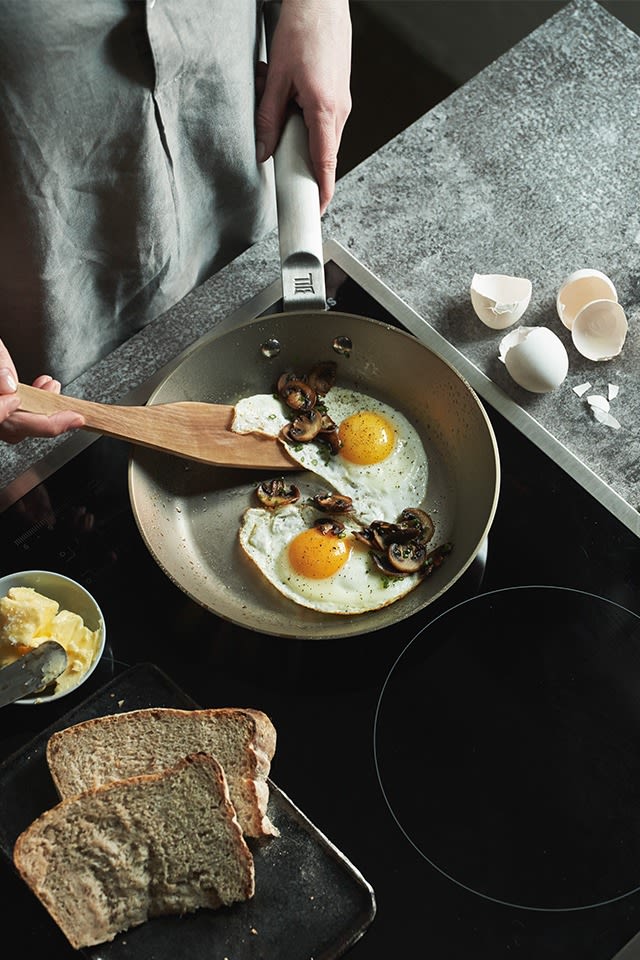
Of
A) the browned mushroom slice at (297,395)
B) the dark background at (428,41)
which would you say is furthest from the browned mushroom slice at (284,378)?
the dark background at (428,41)

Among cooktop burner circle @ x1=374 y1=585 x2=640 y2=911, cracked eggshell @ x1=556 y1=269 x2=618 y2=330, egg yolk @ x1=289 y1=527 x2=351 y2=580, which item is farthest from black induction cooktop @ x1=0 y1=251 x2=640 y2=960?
cracked eggshell @ x1=556 y1=269 x2=618 y2=330

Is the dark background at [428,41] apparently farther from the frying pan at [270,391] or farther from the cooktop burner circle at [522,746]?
the cooktop burner circle at [522,746]

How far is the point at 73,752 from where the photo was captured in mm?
1344

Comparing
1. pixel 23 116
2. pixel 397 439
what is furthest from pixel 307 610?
pixel 23 116

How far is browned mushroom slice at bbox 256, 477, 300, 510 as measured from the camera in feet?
5.33

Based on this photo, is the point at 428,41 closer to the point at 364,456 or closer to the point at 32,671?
the point at 364,456

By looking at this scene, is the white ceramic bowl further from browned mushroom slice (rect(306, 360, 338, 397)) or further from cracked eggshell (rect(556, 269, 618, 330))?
cracked eggshell (rect(556, 269, 618, 330))

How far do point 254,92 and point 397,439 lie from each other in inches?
25.3

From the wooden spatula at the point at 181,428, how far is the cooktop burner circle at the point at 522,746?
0.39 metres

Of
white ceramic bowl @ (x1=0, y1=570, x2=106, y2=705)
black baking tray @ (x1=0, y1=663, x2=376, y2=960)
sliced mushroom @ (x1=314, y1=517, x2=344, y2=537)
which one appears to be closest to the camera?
black baking tray @ (x1=0, y1=663, x2=376, y2=960)

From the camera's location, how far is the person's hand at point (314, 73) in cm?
164

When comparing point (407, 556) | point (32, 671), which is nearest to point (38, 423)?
point (32, 671)

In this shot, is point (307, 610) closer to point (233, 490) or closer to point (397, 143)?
point (233, 490)

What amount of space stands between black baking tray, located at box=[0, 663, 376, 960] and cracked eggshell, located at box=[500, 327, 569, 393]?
76cm
